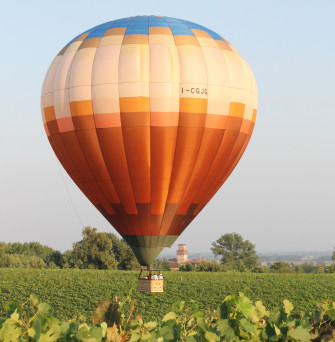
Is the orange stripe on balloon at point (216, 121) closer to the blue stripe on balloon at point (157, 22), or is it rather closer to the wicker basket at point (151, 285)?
the blue stripe on balloon at point (157, 22)

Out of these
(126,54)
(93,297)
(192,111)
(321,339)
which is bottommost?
(321,339)

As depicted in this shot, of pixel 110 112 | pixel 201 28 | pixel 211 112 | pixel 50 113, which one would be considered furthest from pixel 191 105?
pixel 50 113

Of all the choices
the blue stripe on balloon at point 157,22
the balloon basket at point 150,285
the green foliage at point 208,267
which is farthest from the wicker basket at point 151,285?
the green foliage at point 208,267

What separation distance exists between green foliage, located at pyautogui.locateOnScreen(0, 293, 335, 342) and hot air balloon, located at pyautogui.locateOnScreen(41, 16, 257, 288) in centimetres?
1795

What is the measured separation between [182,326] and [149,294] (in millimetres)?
33843

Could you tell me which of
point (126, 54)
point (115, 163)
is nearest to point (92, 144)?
point (115, 163)

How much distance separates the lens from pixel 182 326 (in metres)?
5.09

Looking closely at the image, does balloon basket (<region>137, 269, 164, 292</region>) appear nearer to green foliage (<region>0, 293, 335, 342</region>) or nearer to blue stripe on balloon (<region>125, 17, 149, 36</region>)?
blue stripe on balloon (<region>125, 17, 149, 36</region>)

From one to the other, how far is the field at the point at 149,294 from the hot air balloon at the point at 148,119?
434 inches

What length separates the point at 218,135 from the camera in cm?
2416

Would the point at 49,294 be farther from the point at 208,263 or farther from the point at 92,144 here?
the point at 208,263

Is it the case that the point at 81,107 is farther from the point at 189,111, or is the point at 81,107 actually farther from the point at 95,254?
the point at 95,254

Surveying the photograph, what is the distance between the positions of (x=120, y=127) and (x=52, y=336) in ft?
61.7

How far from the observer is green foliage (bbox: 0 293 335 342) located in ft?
15.0
